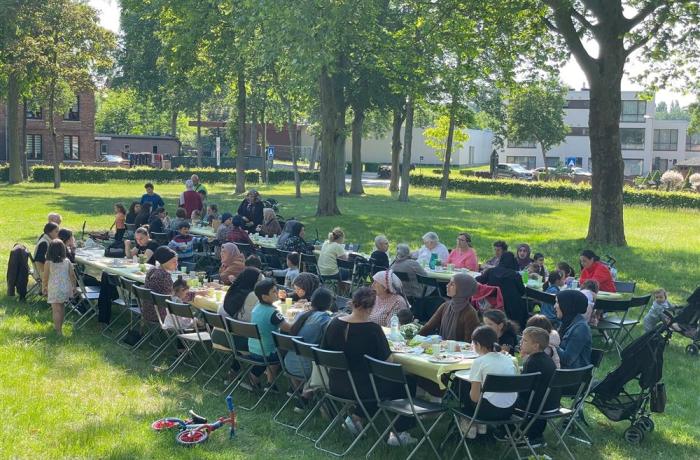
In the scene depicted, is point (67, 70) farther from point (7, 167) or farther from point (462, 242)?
point (462, 242)

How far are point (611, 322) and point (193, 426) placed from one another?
630 cm

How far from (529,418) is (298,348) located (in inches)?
82.6

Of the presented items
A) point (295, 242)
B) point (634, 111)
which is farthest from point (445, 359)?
point (634, 111)

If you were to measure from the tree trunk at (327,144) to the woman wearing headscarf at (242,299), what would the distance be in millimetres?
17035

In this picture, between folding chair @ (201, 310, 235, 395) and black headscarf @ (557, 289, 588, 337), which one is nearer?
black headscarf @ (557, 289, 588, 337)

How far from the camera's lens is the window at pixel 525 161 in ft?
305

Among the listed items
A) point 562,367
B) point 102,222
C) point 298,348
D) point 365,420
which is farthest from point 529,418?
point 102,222

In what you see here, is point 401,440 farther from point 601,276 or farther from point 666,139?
point 666,139

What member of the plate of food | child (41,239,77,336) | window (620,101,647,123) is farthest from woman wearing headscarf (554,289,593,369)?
window (620,101,647,123)

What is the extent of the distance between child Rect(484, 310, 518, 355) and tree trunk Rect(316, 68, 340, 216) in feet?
60.4

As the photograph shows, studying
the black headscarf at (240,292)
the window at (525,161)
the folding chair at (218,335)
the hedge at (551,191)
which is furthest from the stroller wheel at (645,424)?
the window at (525,161)

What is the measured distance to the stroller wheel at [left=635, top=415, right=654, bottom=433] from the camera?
796 centimetres

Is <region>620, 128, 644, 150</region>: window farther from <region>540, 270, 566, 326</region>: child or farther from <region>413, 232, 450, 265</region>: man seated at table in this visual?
<region>540, 270, 566, 326</region>: child

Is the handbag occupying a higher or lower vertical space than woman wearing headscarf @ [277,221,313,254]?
lower
